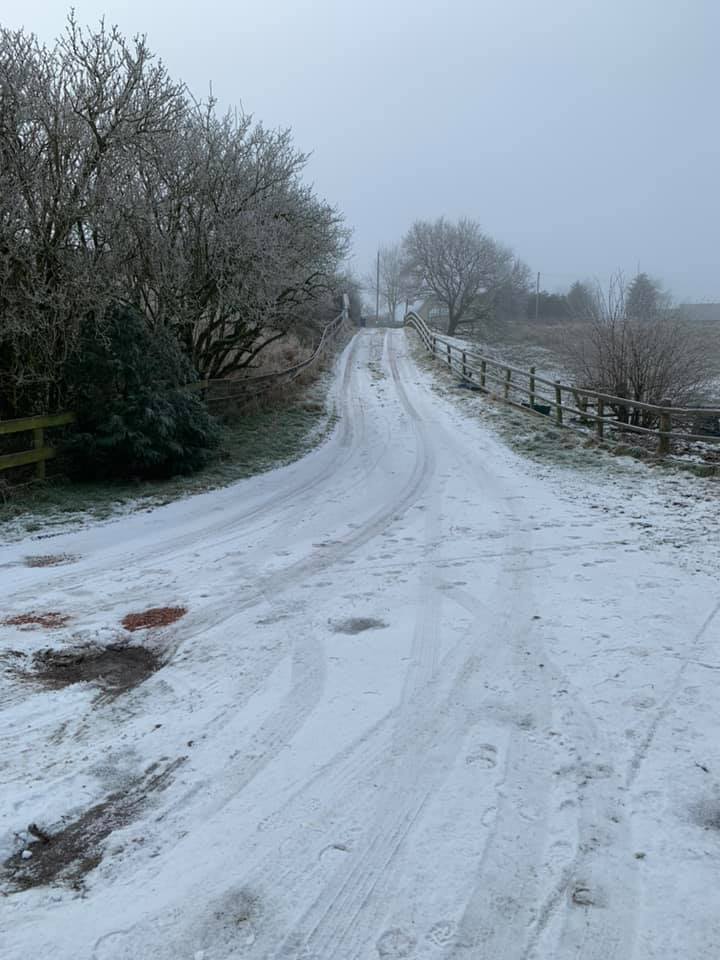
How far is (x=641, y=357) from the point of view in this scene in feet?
53.2

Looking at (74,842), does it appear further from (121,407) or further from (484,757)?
(121,407)

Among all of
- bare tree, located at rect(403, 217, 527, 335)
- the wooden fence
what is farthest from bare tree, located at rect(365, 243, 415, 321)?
the wooden fence

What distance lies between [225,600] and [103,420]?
5.69 meters

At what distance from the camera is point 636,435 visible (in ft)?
48.0

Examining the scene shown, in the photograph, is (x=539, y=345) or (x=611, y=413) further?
(x=539, y=345)

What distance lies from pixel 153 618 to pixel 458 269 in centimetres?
5093

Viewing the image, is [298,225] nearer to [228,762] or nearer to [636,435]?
[636,435]

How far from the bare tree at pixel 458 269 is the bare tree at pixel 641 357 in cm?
3582

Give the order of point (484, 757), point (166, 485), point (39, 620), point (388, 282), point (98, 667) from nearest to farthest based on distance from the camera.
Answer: point (484, 757) → point (98, 667) → point (39, 620) → point (166, 485) → point (388, 282)

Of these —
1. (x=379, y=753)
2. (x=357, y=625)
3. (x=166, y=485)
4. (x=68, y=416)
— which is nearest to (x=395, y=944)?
(x=379, y=753)

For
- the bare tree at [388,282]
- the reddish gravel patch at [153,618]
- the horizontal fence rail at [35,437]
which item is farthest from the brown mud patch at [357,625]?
the bare tree at [388,282]

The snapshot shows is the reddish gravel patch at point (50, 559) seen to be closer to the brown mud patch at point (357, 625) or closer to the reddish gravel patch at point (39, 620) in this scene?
the reddish gravel patch at point (39, 620)

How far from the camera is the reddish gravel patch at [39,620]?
17.7 ft

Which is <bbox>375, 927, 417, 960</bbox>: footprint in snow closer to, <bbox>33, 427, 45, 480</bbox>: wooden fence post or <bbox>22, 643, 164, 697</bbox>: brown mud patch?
<bbox>22, 643, 164, 697</bbox>: brown mud patch
